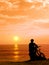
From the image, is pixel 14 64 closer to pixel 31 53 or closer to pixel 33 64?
pixel 33 64

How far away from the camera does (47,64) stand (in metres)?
17.0

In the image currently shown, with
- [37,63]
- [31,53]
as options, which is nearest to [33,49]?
[31,53]

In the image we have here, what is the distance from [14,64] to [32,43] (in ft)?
10.5

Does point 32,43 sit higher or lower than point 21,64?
higher

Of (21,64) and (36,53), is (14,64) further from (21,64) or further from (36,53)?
(36,53)

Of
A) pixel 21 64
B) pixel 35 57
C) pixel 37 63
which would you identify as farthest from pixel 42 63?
pixel 35 57

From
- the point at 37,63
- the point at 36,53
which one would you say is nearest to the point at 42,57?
the point at 36,53

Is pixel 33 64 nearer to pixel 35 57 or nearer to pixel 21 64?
pixel 21 64

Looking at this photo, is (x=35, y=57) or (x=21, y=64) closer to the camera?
(x=21, y=64)

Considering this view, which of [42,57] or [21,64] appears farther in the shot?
[42,57]

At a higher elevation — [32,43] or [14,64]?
[32,43]

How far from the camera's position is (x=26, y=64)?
17.4m

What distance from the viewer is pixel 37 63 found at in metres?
17.5

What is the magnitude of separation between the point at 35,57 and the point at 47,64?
346 cm
